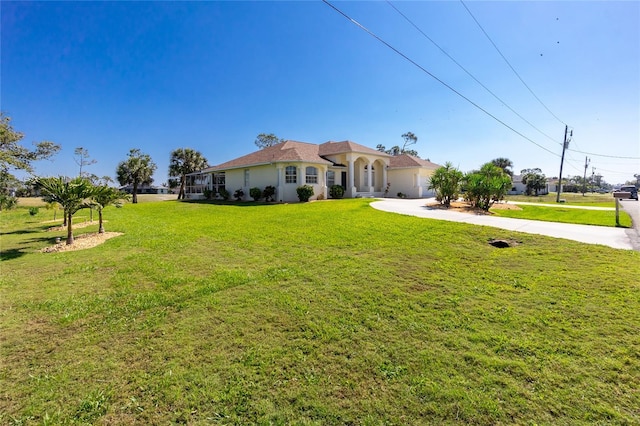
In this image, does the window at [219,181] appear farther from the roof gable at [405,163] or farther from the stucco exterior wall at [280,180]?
the roof gable at [405,163]

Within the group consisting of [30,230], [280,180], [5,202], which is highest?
[280,180]

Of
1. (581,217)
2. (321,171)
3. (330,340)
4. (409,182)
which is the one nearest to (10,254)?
(330,340)

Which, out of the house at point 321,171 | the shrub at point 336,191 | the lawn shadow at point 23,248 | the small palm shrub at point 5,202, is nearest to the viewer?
the lawn shadow at point 23,248

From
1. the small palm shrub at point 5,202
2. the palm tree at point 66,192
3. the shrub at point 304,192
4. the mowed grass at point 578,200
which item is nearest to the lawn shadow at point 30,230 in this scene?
the palm tree at point 66,192

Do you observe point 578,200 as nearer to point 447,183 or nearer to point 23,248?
point 447,183

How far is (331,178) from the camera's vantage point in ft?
90.1

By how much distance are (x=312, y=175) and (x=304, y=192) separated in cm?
253

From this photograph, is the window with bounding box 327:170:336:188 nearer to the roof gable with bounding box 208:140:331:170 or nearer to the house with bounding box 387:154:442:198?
the roof gable with bounding box 208:140:331:170

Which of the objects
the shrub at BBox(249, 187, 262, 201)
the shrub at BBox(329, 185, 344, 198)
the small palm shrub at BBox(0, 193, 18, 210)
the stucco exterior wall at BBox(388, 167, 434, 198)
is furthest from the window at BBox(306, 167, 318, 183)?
the small palm shrub at BBox(0, 193, 18, 210)

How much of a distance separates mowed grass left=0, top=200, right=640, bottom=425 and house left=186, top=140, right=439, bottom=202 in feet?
57.3

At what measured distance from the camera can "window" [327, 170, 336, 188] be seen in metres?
27.3

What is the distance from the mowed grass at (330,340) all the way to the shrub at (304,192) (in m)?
16.1

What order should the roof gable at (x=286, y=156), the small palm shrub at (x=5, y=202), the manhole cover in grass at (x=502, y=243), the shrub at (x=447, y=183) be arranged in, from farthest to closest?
the roof gable at (x=286, y=156) < the small palm shrub at (x=5, y=202) < the shrub at (x=447, y=183) < the manhole cover in grass at (x=502, y=243)

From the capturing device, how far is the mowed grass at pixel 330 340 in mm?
2758
